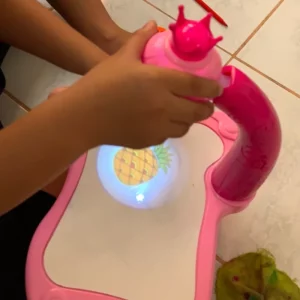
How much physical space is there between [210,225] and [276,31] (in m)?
0.43

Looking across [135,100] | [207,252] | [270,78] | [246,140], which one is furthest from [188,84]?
[270,78]

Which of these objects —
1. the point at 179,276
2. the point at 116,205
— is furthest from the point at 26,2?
the point at 179,276

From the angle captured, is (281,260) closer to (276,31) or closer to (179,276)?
(179,276)

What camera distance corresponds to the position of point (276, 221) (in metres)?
0.88

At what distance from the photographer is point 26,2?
28.0 inches

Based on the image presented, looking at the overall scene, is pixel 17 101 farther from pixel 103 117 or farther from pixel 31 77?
pixel 103 117

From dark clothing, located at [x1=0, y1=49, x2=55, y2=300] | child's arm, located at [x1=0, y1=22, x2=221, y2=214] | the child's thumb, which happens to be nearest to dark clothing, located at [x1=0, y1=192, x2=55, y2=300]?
dark clothing, located at [x1=0, y1=49, x2=55, y2=300]

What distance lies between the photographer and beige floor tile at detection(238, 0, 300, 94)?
0.99 metres

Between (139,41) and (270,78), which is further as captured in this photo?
(270,78)

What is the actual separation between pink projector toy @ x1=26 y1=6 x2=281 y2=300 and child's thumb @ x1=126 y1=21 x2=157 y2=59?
15cm

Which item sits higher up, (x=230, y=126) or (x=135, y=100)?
(x=135, y=100)

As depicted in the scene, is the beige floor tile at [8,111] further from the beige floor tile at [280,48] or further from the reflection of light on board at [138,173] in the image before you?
the beige floor tile at [280,48]

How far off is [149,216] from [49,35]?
26 cm

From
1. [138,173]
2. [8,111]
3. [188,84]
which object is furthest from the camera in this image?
[8,111]
